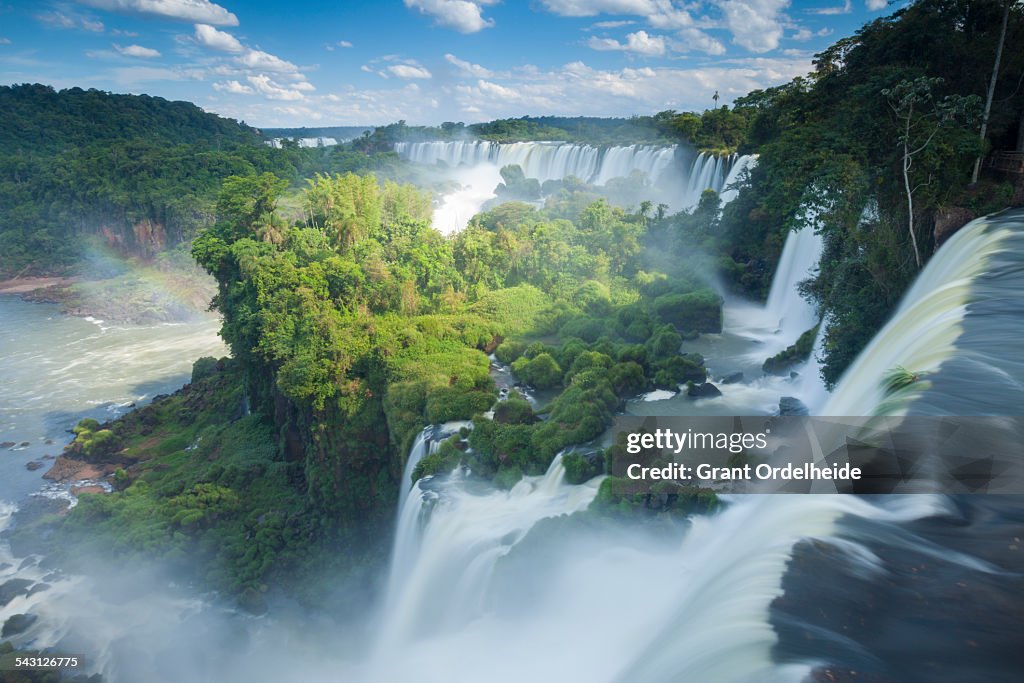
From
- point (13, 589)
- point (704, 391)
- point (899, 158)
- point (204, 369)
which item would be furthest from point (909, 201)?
point (204, 369)

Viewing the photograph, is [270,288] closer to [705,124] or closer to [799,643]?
[799,643]

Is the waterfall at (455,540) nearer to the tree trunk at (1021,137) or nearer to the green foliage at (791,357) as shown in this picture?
the green foliage at (791,357)

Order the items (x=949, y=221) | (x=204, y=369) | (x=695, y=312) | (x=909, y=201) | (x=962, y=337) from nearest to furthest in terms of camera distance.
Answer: (x=962, y=337) → (x=909, y=201) → (x=949, y=221) → (x=695, y=312) → (x=204, y=369)

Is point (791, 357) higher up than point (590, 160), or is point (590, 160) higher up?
point (590, 160)

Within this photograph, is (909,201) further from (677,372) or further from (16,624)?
(16,624)

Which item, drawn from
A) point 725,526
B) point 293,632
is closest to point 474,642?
point 725,526

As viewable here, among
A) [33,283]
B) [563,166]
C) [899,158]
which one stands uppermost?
[899,158]

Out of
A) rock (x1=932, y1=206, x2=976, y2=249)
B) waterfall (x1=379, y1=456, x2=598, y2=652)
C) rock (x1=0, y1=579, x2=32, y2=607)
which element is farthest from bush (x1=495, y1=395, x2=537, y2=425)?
rock (x1=0, y1=579, x2=32, y2=607)
